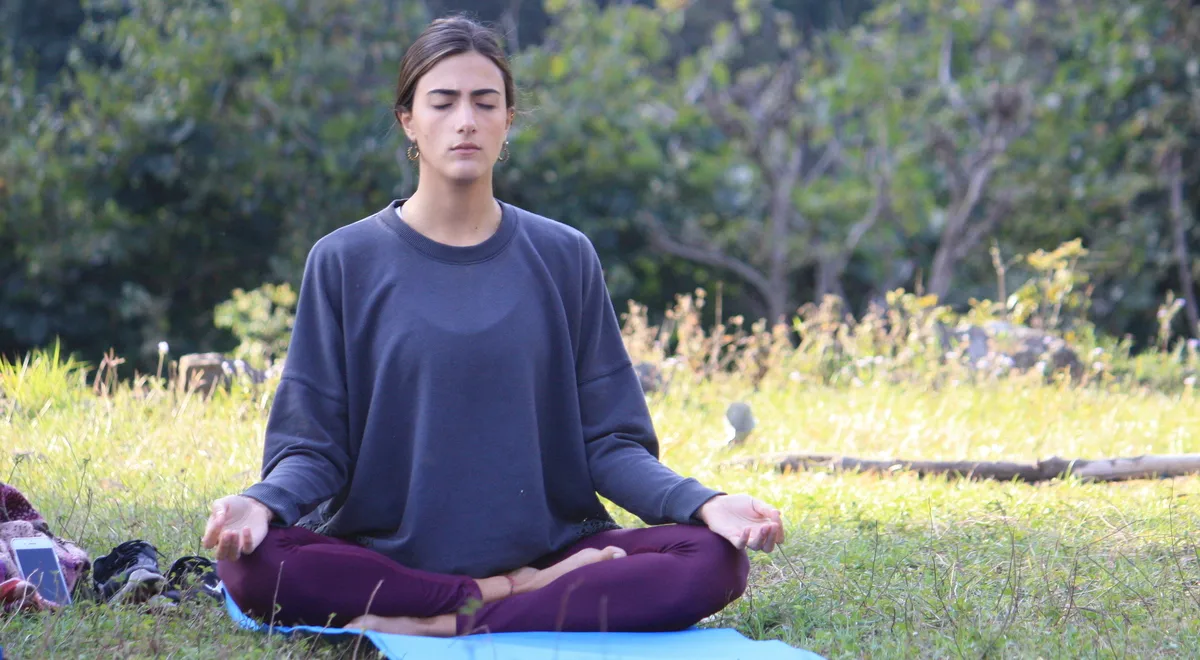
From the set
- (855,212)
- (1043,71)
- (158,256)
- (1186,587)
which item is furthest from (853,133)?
(1186,587)

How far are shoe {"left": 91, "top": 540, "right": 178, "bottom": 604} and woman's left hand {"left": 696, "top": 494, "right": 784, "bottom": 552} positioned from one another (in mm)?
1337

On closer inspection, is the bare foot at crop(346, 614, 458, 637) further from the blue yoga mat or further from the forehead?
the forehead

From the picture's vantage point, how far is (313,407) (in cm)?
314

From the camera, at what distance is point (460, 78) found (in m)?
3.24

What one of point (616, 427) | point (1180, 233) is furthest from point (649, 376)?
point (1180, 233)

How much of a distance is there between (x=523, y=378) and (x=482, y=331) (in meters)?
0.15

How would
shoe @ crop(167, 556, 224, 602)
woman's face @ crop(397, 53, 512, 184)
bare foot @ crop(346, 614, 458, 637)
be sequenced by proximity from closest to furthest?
bare foot @ crop(346, 614, 458, 637), woman's face @ crop(397, 53, 512, 184), shoe @ crop(167, 556, 224, 602)

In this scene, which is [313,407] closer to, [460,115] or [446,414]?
[446,414]

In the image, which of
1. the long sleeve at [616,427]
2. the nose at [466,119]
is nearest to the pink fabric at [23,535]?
the long sleeve at [616,427]

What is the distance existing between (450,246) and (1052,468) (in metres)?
2.85

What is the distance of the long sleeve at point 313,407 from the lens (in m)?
3.02

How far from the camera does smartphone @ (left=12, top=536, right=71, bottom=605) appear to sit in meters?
3.32

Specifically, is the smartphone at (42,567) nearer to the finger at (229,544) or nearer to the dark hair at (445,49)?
the finger at (229,544)

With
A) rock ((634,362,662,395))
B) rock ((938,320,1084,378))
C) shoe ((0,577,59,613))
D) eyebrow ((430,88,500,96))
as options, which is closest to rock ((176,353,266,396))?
rock ((634,362,662,395))
